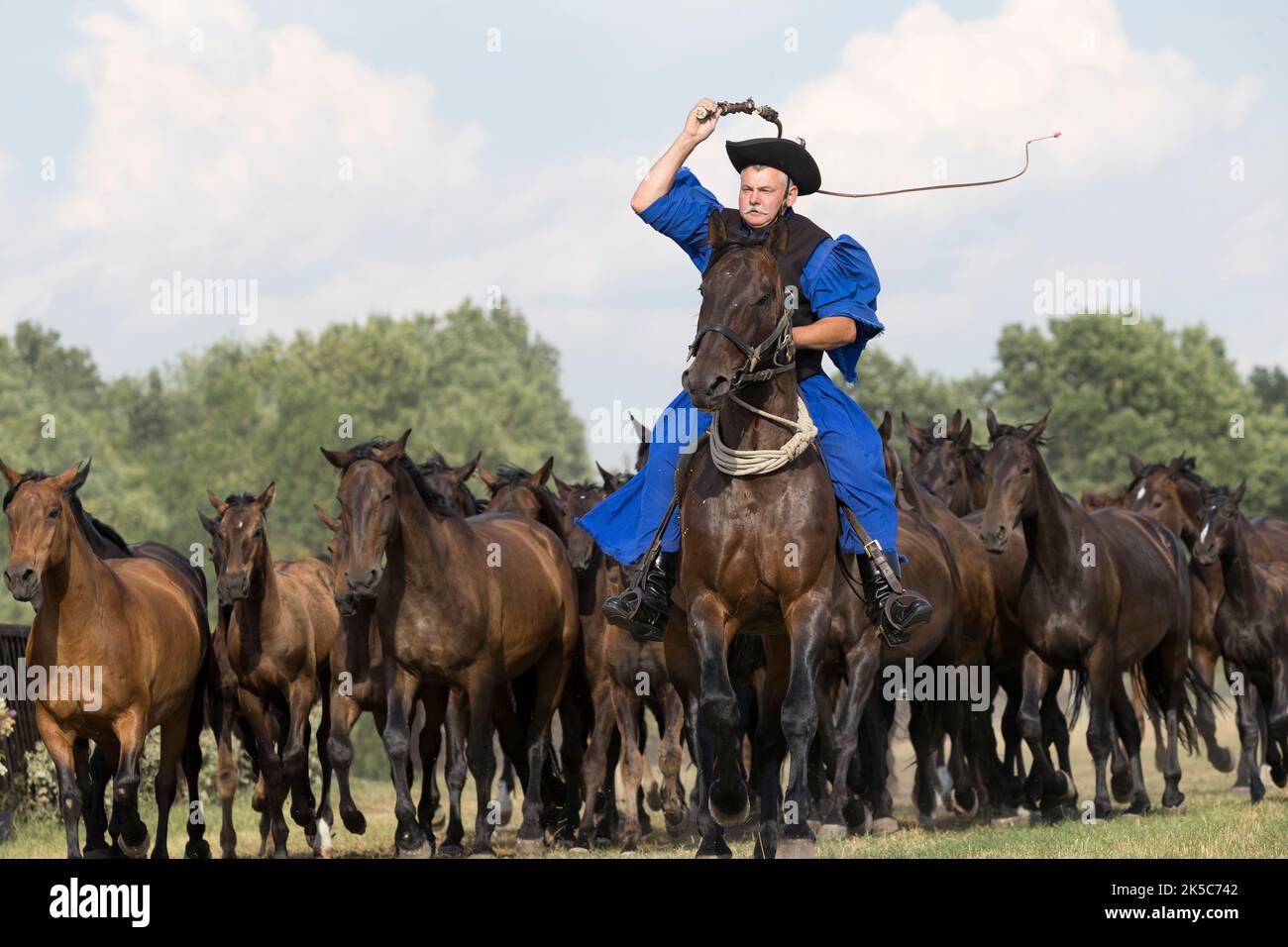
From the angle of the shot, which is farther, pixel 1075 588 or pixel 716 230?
pixel 1075 588

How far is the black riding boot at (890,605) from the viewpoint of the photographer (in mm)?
9000

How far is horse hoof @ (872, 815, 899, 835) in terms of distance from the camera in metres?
14.6

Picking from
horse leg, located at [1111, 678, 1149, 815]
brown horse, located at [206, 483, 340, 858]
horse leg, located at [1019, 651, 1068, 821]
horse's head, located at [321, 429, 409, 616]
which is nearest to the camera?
horse's head, located at [321, 429, 409, 616]

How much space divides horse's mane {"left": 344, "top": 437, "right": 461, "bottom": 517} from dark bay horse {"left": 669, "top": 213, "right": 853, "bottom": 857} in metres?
4.51

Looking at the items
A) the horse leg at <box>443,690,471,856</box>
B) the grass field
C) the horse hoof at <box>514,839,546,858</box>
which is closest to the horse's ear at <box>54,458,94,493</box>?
the horse leg at <box>443,690,471,856</box>

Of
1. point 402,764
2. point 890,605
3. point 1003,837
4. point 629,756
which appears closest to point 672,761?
point 629,756

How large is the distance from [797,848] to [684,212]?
3.35 metres

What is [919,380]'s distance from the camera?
240 ft

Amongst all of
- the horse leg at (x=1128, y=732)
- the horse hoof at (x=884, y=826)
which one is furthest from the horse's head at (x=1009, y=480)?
the horse hoof at (x=884, y=826)

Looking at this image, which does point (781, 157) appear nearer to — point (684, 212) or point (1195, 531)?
point (684, 212)

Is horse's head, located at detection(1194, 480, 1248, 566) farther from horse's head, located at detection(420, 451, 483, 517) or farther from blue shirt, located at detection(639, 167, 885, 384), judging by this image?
blue shirt, located at detection(639, 167, 885, 384)

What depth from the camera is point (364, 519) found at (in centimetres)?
1263

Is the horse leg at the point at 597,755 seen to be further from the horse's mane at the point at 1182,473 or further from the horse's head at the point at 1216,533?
the horse's mane at the point at 1182,473
